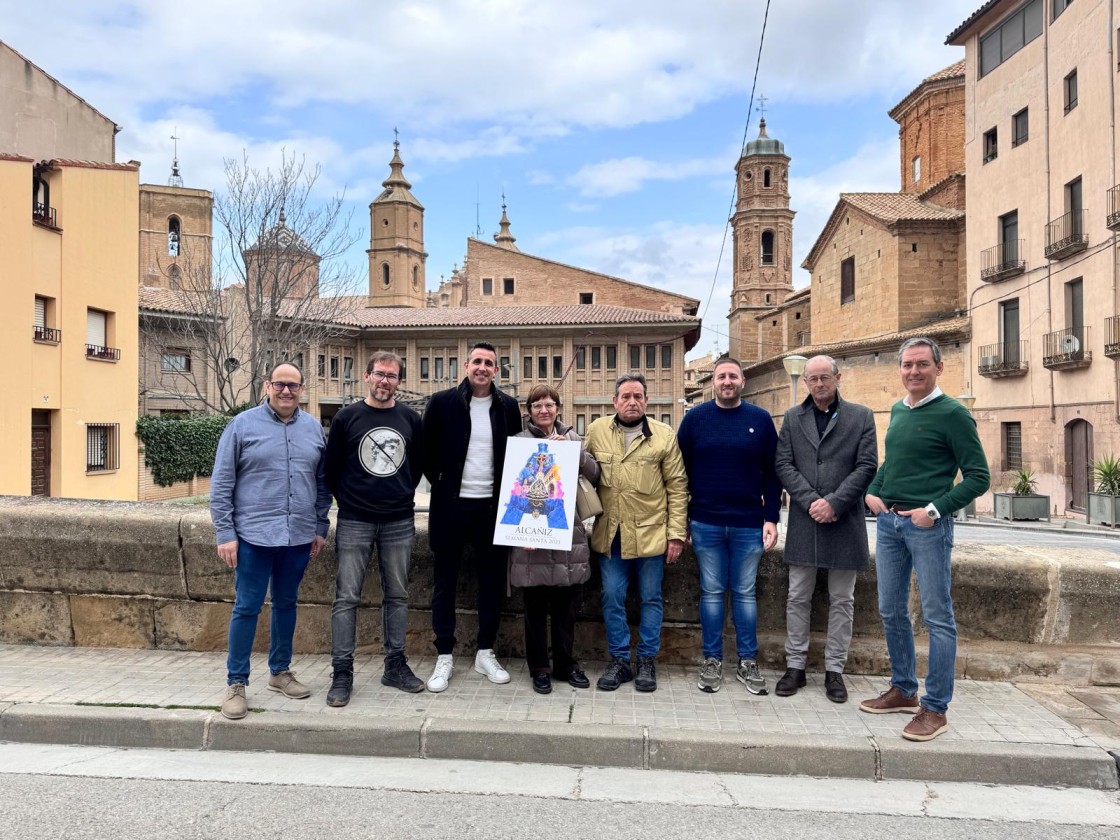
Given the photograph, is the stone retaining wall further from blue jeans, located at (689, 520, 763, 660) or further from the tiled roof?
the tiled roof

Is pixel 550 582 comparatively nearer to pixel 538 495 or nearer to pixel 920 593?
pixel 538 495

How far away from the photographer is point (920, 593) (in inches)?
164

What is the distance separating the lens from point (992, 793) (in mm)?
3648

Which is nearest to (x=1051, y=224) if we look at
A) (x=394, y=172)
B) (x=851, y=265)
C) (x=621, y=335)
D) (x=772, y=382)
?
(x=851, y=265)

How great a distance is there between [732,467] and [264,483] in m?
2.67

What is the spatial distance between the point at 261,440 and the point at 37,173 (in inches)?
973

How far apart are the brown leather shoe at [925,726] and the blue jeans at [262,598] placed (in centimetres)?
336

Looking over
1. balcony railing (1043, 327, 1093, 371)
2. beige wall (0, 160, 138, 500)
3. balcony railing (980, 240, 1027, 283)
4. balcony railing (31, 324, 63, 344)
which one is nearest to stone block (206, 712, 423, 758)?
beige wall (0, 160, 138, 500)

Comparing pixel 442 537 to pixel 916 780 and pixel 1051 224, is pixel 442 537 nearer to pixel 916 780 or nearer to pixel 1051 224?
pixel 916 780

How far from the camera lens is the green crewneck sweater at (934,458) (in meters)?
3.98

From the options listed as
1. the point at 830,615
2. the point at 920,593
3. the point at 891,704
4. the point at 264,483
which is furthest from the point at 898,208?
the point at 264,483

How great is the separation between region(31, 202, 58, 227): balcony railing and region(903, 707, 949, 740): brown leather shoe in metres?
25.6

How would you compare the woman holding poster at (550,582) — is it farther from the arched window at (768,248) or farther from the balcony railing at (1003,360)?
the arched window at (768,248)

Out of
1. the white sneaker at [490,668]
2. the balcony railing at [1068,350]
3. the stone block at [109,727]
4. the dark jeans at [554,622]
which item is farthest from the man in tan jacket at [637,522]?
the balcony railing at [1068,350]
